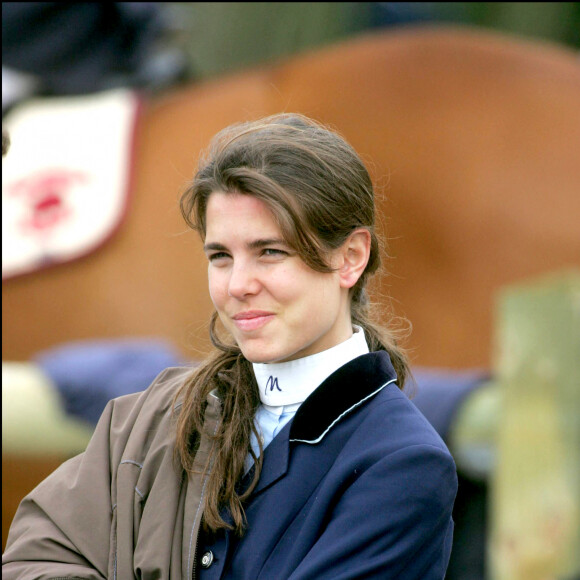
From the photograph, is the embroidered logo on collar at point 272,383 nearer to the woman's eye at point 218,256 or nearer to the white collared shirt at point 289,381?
the white collared shirt at point 289,381

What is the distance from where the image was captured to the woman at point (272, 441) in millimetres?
870

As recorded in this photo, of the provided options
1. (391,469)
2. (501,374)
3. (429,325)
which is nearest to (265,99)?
(429,325)

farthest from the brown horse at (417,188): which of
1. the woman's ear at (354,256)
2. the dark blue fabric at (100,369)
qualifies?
the woman's ear at (354,256)

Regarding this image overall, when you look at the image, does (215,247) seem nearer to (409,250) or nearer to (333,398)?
(333,398)

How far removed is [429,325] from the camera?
245cm

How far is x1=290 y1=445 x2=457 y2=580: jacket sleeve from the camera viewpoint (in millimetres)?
831

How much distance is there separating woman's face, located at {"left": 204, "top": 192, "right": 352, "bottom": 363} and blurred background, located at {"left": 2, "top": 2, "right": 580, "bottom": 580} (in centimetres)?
99

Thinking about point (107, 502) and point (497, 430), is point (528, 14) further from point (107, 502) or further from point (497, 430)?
point (107, 502)

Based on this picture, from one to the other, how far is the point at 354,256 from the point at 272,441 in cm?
21

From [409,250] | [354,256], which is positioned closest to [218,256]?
[354,256]

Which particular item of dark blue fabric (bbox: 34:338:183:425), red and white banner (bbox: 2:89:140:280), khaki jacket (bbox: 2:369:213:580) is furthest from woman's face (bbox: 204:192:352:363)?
red and white banner (bbox: 2:89:140:280)

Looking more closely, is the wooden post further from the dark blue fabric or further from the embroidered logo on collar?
the embroidered logo on collar

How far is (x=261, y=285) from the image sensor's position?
92 cm

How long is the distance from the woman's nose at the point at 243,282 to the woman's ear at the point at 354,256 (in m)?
0.10
